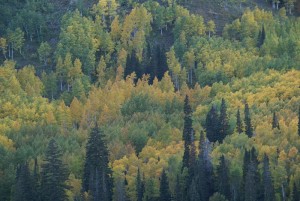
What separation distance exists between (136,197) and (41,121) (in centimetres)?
5340

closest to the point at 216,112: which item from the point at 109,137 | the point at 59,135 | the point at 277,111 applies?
the point at 277,111

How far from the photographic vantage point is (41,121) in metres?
177

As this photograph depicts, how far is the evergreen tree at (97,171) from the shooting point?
421 ft

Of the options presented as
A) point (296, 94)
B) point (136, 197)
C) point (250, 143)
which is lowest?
point (136, 197)

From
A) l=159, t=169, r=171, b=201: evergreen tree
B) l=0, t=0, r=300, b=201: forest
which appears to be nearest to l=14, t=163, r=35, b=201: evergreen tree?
l=0, t=0, r=300, b=201: forest

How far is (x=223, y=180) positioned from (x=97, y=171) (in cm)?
2278

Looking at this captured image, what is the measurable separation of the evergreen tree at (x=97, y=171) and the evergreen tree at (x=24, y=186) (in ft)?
32.9

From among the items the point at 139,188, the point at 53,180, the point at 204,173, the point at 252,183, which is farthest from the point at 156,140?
the point at 252,183

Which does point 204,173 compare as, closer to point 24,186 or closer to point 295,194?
point 295,194

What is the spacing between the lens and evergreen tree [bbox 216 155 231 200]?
12706 cm

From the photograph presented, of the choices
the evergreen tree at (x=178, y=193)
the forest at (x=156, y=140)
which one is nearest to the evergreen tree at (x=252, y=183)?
the forest at (x=156, y=140)

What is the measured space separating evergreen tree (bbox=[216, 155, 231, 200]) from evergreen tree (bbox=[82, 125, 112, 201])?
65.9 ft

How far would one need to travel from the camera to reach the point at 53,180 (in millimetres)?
127812

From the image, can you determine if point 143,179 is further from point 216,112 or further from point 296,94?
point 296,94
